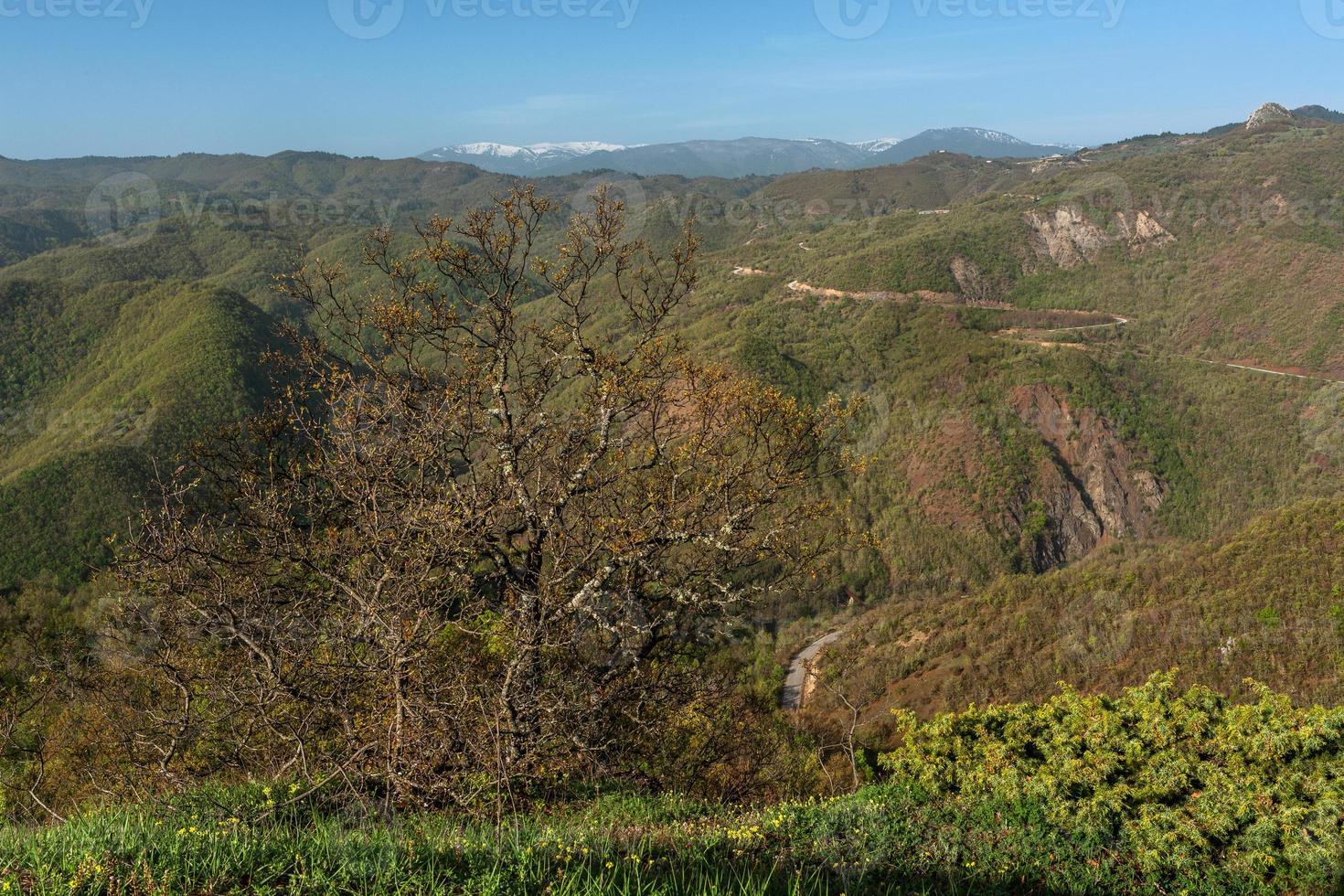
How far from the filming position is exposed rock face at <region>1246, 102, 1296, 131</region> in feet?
452

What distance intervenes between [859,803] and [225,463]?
30.4ft

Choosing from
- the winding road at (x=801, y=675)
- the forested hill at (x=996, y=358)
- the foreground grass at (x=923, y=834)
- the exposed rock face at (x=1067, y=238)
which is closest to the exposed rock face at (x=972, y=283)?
the forested hill at (x=996, y=358)

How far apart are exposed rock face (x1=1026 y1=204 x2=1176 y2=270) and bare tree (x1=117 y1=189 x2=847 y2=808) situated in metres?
105

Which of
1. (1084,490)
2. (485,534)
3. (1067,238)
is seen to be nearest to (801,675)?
(1084,490)

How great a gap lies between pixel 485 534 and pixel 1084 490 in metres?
62.7

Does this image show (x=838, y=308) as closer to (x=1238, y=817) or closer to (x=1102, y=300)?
(x=1102, y=300)

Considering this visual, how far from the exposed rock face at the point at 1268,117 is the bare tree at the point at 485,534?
593 feet

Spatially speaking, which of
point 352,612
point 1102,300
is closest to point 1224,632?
point 352,612

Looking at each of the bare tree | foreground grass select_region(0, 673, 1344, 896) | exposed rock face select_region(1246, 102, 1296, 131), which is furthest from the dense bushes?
exposed rock face select_region(1246, 102, 1296, 131)

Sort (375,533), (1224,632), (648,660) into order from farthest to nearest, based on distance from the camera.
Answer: (1224,632)
(648,660)
(375,533)

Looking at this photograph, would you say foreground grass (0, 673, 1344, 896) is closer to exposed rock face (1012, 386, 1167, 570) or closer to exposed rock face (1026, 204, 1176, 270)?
exposed rock face (1012, 386, 1167, 570)

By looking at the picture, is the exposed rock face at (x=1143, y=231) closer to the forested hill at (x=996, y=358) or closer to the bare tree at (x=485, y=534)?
the forested hill at (x=996, y=358)

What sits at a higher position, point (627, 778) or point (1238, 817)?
point (1238, 817)

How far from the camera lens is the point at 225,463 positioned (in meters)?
9.77
